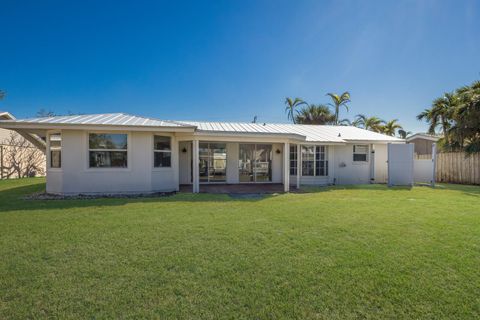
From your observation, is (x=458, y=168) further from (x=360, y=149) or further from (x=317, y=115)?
(x=317, y=115)

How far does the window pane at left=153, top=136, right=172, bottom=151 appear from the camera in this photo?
10689mm

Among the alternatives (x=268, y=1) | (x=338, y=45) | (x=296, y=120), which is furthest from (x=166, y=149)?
(x=296, y=120)

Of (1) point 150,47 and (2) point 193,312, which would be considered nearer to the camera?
(2) point 193,312

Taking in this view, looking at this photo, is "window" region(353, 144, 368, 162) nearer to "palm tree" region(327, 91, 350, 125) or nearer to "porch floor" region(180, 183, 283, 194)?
"porch floor" region(180, 183, 283, 194)

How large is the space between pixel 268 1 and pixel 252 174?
29.8 feet

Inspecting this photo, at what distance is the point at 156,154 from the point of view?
10.7 m

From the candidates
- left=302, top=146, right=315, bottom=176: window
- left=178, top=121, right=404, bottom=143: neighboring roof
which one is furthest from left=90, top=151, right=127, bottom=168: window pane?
left=302, top=146, right=315, bottom=176: window

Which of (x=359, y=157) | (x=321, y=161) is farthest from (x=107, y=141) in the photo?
(x=359, y=157)

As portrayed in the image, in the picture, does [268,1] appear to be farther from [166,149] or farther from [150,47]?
[166,149]

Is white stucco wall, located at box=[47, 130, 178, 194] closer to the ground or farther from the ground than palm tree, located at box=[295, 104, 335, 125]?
closer to the ground

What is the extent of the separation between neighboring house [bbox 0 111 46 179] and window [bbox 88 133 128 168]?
32.6 ft

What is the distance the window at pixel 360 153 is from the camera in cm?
1496

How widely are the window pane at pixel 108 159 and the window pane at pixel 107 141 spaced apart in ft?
0.82

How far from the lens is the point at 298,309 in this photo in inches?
99.9
